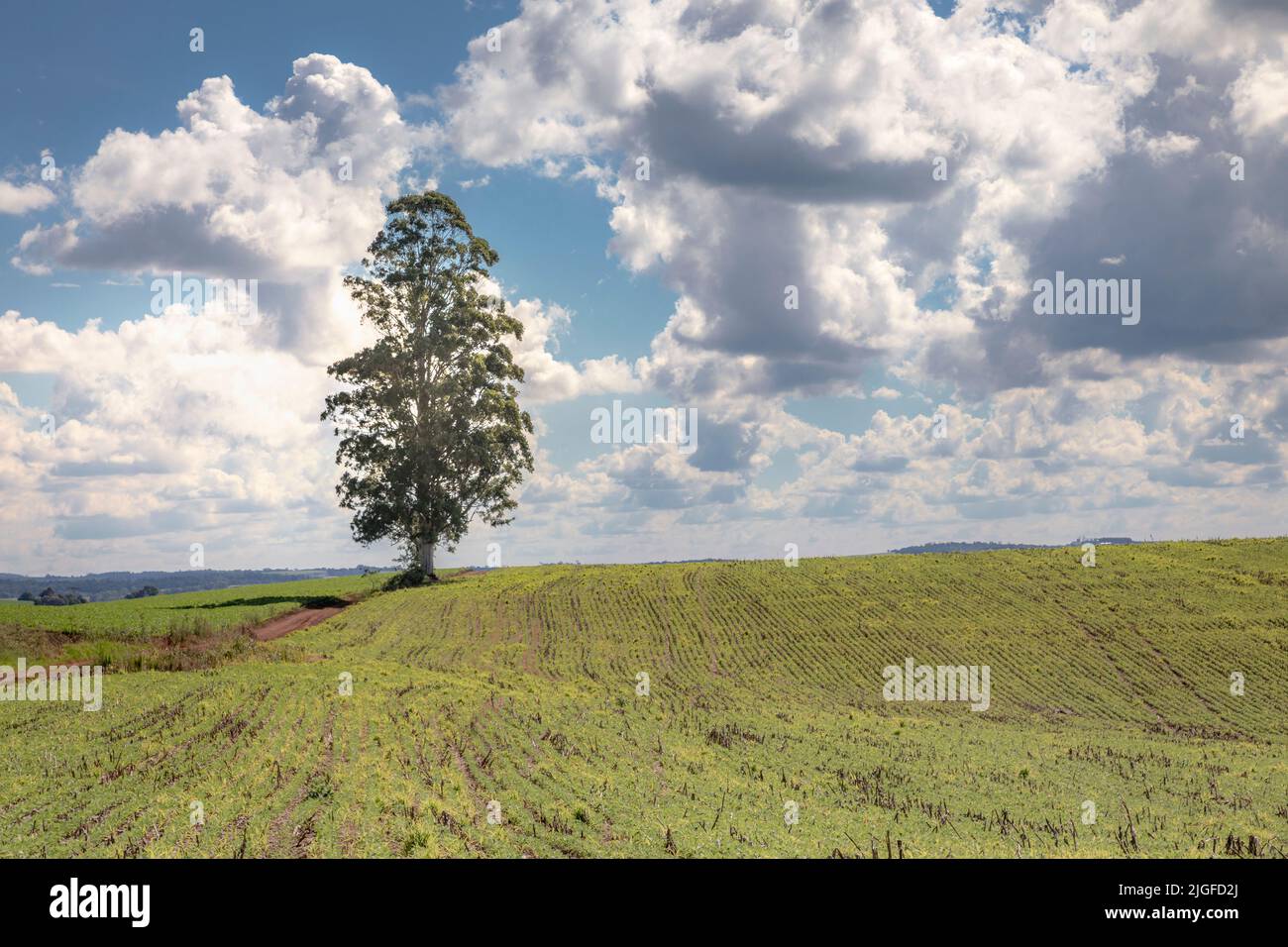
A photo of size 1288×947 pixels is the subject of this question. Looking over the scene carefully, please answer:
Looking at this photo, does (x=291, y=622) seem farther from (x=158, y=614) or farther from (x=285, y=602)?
(x=285, y=602)

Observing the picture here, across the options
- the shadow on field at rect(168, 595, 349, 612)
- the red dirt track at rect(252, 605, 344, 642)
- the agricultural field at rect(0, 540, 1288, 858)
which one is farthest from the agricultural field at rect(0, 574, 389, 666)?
the agricultural field at rect(0, 540, 1288, 858)

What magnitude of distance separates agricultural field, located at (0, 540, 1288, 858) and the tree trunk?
8.99m

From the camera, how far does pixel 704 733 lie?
32.7m

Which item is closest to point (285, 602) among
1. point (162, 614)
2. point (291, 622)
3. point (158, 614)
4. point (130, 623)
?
point (291, 622)

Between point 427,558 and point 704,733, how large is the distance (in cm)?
5423

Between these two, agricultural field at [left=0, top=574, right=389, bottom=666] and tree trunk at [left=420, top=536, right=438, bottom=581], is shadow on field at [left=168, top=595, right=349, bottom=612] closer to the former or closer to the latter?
agricultural field at [left=0, top=574, right=389, bottom=666]

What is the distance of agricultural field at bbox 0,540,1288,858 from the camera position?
60.0ft

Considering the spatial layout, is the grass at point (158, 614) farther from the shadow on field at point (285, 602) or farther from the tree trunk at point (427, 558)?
the tree trunk at point (427, 558)

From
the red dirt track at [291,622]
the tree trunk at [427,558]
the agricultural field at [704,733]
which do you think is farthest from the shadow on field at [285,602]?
the tree trunk at [427,558]

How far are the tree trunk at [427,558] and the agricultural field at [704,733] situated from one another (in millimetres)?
8990
